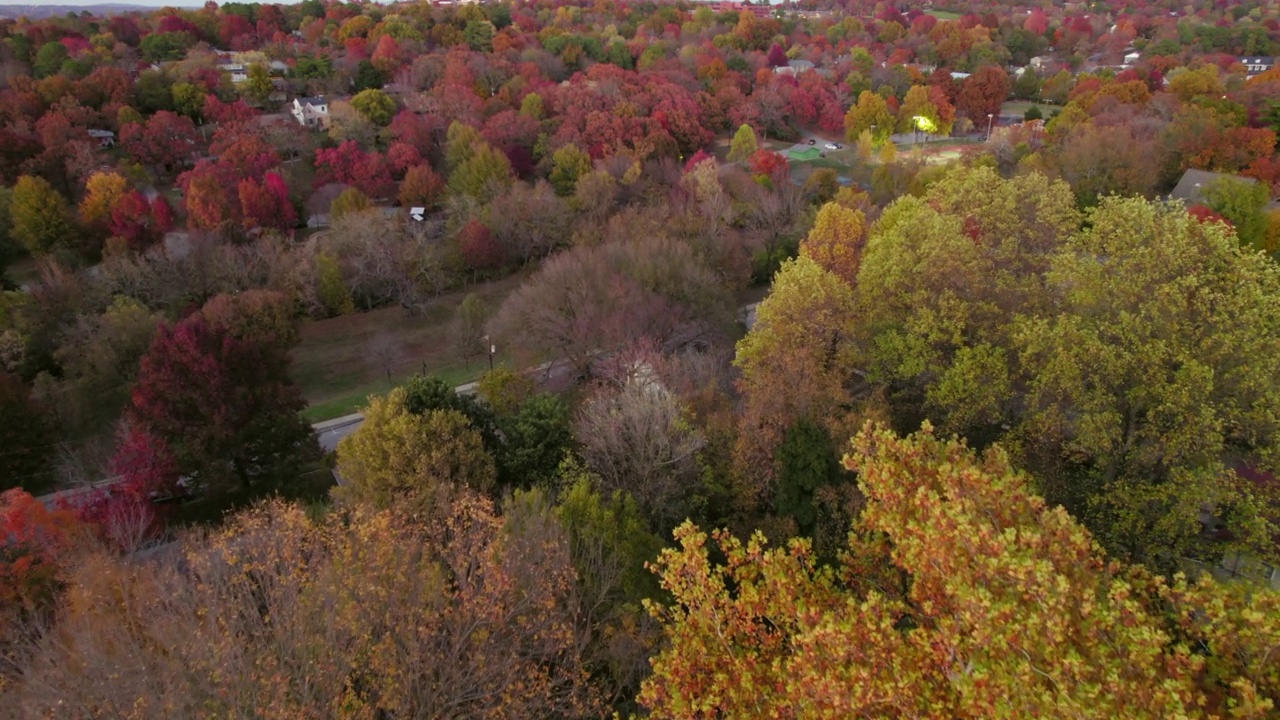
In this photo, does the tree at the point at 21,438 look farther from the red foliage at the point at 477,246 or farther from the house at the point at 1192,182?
the house at the point at 1192,182

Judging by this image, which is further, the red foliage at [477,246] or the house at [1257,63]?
the house at [1257,63]

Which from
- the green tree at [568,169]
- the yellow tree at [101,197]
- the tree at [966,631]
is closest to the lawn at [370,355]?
the green tree at [568,169]

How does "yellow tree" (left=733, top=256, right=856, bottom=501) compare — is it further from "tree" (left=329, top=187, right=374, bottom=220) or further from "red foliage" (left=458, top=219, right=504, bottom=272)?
"tree" (left=329, top=187, right=374, bottom=220)

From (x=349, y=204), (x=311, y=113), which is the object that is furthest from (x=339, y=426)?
(x=311, y=113)

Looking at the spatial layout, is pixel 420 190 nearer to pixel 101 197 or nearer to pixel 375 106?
pixel 375 106

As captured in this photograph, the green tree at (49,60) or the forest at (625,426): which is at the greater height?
the green tree at (49,60)

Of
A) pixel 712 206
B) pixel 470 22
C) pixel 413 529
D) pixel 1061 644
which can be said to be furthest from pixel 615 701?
pixel 470 22
